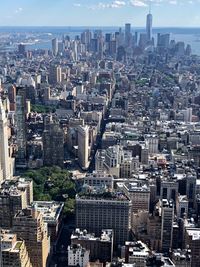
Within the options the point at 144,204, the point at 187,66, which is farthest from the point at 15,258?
the point at 187,66

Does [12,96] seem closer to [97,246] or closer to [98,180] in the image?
[98,180]

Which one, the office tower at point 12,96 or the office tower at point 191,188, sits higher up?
the office tower at point 12,96

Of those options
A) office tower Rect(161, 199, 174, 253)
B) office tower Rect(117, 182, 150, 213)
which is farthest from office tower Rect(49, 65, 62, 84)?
office tower Rect(161, 199, 174, 253)

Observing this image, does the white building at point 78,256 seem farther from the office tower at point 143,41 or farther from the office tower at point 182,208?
the office tower at point 143,41

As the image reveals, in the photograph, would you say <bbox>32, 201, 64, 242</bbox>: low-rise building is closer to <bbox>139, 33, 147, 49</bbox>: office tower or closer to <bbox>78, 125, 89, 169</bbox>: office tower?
<bbox>78, 125, 89, 169</bbox>: office tower

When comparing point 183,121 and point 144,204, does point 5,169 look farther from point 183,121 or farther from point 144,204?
point 183,121

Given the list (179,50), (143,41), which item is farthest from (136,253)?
(143,41)

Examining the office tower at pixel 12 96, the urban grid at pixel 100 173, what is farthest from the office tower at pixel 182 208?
the office tower at pixel 12 96
